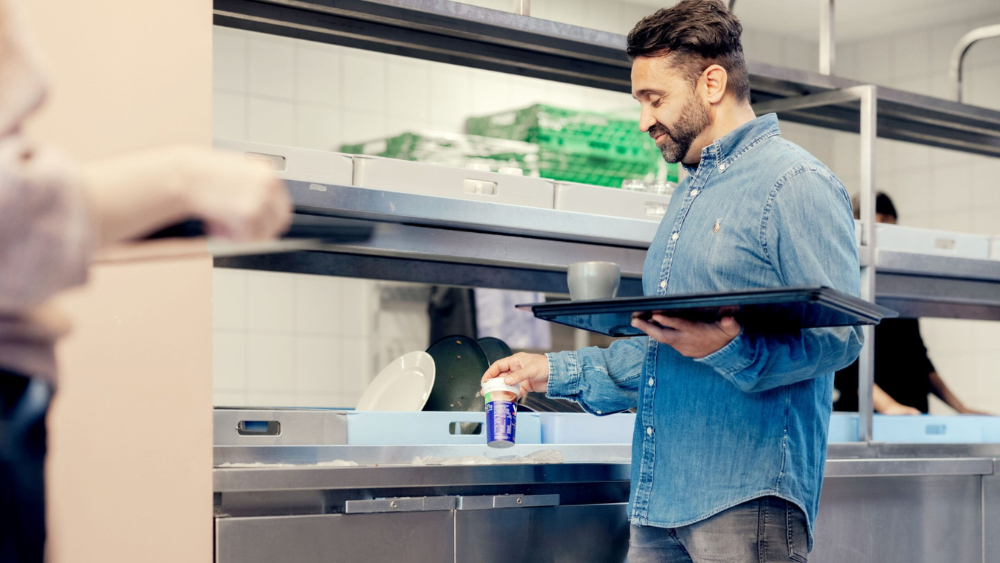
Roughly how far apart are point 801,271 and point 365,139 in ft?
9.68

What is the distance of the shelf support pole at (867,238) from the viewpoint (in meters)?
2.27

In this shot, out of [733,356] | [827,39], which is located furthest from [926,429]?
[733,356]

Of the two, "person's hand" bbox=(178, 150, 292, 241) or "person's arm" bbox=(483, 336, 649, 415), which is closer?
"person's hand" bbox=(178, 150, 292, 241)

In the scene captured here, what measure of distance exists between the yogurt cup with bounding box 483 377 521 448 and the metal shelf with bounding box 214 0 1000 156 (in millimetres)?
733

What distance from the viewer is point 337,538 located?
1594 mm

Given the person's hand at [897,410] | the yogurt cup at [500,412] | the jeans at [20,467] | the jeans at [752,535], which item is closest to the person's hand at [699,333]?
the jeans at [752,535]

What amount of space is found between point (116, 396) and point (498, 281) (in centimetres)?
109

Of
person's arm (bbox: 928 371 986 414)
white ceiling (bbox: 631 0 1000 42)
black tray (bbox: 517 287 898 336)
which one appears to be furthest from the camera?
white ceiling (bbox: 631 0 1000 42)

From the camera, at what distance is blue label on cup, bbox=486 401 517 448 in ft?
5.22

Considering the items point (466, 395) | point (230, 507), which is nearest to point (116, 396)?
point (230, 507)

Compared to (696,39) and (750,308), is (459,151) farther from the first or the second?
(750,308)

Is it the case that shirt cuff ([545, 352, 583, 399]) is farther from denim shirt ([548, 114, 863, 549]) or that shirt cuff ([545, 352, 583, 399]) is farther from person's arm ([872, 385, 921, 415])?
person's arm ([872, 385, 921, 415])

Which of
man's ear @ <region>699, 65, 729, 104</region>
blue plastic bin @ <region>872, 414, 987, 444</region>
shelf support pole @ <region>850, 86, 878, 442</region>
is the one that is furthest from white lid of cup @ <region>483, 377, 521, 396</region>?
blue plastic bin @ <region>872, 414, 987, 444</region>

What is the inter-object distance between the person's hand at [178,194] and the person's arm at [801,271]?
932mm
